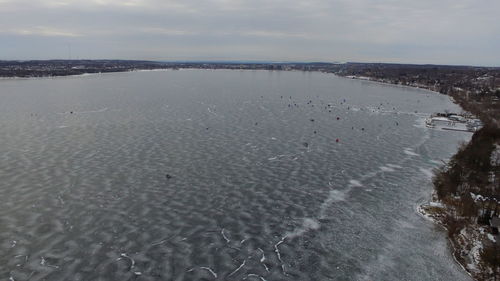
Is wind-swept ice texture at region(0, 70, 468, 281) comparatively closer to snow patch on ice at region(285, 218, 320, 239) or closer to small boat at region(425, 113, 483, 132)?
snow patch on ice at region(285, 218, 320, 239)

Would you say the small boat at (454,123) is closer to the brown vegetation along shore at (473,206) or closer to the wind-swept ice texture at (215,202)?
the wind-swept ice texture at (215,202)

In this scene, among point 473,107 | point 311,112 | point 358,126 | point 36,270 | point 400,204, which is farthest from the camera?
point 473,107

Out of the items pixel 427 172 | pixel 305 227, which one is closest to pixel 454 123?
pixel 427 172

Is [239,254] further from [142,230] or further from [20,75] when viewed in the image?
[20,75]

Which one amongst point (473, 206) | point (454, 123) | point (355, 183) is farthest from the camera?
point (454, 123)

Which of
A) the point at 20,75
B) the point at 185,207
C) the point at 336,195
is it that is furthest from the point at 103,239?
the point at 20,75

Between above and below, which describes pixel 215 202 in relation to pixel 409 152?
below

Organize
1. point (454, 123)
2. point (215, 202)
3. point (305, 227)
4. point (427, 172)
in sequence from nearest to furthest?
point (305, 227), point (215, 202), point (427, 172), point (454, 123)

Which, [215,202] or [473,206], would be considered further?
[215,202]

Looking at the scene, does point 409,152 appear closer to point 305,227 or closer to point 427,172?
point 427,172
